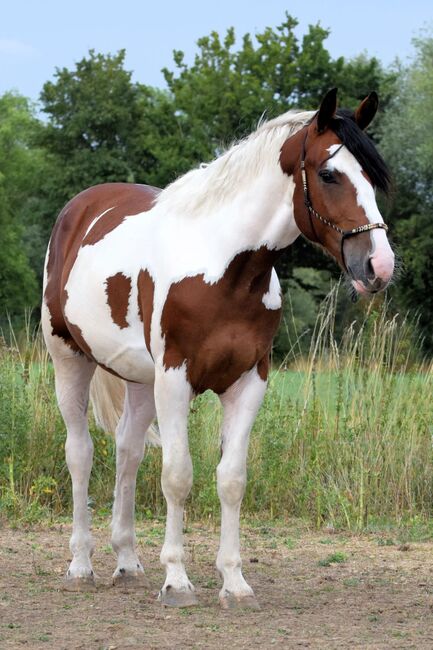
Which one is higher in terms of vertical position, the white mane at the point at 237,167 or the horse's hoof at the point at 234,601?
the white mane at the point at 237,167

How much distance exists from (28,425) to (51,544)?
4.80 feet

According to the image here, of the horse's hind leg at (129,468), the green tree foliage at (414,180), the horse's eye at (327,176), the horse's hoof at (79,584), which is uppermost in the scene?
the green tree foliage at (414,180)

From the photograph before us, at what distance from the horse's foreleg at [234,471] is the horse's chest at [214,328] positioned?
110 millimetres

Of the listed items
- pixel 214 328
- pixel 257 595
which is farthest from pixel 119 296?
pixel 257 595

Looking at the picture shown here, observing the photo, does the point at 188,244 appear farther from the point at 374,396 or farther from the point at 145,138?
the point at 145,138

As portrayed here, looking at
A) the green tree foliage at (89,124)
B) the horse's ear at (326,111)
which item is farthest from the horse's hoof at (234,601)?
the green tree foliage at (89,124)

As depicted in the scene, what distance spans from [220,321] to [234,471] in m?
0.70

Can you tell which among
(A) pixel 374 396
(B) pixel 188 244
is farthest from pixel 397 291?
(B) pixel 188 244

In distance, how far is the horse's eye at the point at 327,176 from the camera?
14.6 ft

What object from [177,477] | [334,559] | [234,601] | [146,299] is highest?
[146,299]

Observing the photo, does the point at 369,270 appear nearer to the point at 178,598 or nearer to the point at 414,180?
the point at 178,598

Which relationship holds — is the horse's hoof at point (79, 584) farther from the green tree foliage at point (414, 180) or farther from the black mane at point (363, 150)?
the green tree foliage at point (414, 180)

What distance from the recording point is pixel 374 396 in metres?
8.20

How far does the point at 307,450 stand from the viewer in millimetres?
8023
